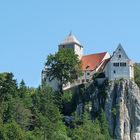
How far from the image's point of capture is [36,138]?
119500mm

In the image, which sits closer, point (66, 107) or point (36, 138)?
point (36, 138)

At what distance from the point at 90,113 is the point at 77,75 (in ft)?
25.1

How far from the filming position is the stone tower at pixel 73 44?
14400cm

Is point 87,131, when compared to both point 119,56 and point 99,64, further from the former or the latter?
point 99,64

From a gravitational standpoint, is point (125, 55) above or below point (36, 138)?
above

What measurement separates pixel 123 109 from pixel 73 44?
1612 cm

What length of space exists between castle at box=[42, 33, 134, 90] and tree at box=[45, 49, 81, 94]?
3.72 feet

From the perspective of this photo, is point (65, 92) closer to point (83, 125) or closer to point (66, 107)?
point (66, 107)

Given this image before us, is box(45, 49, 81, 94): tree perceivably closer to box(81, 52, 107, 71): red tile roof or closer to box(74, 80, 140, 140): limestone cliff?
box(81, 52, 107, 71): red tile roof

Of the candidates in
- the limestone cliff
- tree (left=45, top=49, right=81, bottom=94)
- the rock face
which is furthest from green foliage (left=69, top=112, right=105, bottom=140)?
tree (left=45, top=49, right=81, bottom=94)

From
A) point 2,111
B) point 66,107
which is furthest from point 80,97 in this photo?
point 2,111

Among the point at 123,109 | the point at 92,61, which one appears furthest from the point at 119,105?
the point at 92,61

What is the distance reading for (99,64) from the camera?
456 ft

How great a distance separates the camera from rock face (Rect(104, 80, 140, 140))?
427ft
